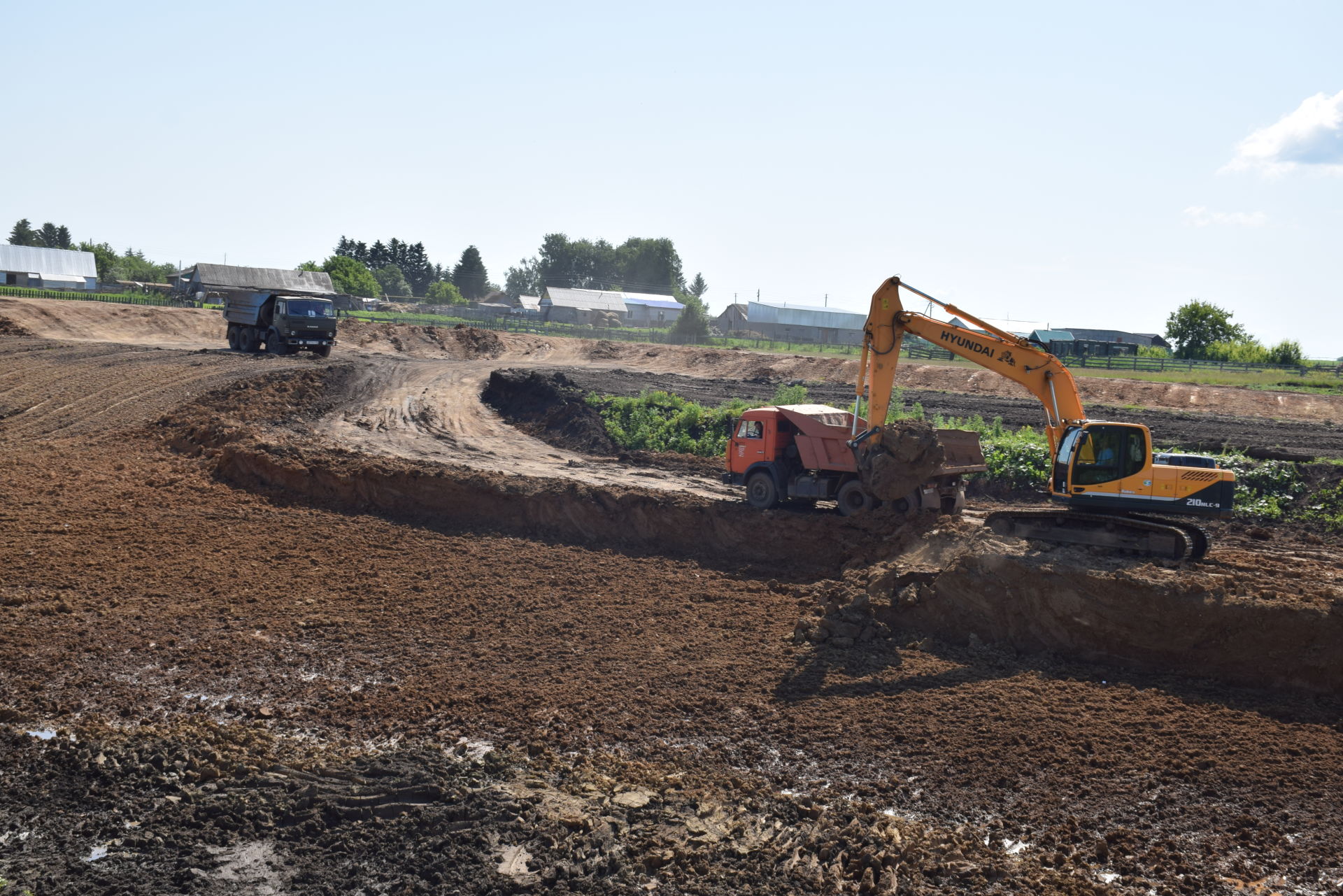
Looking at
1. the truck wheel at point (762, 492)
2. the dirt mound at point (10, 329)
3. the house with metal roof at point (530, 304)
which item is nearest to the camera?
the truck wheel at point (762, 492)

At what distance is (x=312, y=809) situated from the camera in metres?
8.48

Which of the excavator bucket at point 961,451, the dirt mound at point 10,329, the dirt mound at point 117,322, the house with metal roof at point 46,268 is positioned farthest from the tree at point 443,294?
the excavator bucket at point 961,451

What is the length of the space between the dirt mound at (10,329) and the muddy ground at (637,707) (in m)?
28.9

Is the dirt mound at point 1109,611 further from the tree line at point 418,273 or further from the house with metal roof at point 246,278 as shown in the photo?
the tree line at point 418,273

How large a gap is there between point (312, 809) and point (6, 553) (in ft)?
33.9

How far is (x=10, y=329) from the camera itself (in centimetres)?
4222

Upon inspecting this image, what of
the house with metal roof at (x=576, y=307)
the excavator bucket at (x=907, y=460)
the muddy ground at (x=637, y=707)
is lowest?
the muddy ground at (x=637, y=707)

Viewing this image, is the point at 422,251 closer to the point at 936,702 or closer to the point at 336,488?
the point at 336,488

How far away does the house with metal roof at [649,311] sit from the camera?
108312 mm

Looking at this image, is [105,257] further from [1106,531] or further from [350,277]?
[1106,531]

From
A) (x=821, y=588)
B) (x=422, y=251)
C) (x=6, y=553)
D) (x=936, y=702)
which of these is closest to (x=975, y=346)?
(x=821, y=588)

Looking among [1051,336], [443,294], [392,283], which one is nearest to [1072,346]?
[1051,336]

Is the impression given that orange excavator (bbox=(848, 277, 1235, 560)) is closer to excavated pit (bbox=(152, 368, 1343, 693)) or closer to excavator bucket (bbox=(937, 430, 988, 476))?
excavated pit (bbox=(152, 368, 1343, 693))

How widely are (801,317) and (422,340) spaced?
56.8 metres
